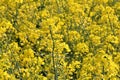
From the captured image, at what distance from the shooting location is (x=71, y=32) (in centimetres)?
1024

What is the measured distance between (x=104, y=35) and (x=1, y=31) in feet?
7.52

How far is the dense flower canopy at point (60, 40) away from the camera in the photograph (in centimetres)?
821

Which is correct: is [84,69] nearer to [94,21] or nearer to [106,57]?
[106,57]

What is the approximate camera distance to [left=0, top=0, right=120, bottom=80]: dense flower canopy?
26.9 ft

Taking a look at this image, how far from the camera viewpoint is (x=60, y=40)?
9.03 m

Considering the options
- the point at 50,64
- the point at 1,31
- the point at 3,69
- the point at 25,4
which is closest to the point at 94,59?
the point at 50,64

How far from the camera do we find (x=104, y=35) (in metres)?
10.2

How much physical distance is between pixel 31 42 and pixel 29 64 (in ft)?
5.24

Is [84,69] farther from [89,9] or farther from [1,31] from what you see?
[89,9]

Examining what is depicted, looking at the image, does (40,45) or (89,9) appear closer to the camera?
(40,45)

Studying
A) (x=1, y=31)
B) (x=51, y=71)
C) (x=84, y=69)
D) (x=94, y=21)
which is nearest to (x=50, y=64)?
(x=51, y=71)

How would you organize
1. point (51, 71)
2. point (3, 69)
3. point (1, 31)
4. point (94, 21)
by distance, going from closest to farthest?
point (3, 69) → point (51, 71) → point (1, 31) → point (94, 21)

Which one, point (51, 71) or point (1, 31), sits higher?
point (1, 31)

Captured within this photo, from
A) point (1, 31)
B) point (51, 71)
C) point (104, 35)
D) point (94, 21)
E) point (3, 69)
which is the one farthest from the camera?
point (94, 21)
